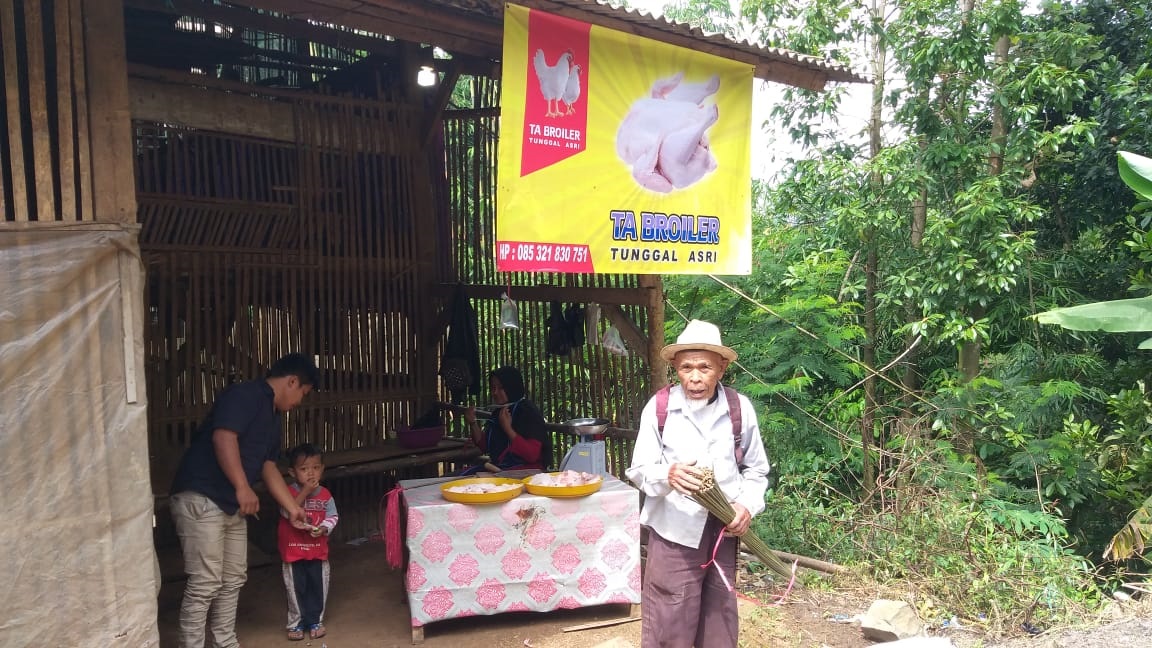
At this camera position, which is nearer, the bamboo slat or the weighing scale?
the bamboo slat

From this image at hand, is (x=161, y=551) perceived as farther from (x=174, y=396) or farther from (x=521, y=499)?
(x=521, y=499)

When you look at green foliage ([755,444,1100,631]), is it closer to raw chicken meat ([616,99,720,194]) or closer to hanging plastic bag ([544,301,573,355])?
hanging plastic bag ([544,301,573,355])

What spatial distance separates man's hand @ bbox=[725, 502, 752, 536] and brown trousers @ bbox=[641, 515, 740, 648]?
0.33 feet

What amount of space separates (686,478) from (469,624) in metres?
2.46

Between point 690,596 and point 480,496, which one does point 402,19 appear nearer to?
point 480,496

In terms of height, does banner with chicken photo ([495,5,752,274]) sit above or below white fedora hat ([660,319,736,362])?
above

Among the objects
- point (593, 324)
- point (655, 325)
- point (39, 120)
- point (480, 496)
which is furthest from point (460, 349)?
point (39, 120)

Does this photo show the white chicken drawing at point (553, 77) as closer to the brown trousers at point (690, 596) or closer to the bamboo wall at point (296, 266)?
the brown trousers at point (690, 596)

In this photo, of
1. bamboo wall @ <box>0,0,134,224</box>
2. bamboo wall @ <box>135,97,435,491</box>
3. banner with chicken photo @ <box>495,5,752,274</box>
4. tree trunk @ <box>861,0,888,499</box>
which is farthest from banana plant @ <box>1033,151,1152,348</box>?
bamboo wall @ <box>135,97,435,491</box>

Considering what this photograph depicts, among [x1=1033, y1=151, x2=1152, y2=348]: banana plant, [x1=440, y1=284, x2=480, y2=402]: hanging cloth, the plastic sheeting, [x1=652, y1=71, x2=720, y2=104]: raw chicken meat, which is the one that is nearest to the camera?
the plastic sheeting

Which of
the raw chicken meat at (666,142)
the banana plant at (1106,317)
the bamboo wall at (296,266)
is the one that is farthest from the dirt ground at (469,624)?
the raw chicken meat at (666,142)

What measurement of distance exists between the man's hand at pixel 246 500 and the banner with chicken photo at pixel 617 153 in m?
1.83

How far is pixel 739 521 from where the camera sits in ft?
11.7

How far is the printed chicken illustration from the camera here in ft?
17.1
